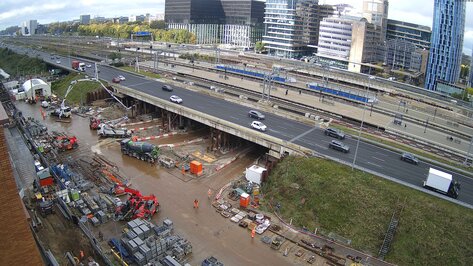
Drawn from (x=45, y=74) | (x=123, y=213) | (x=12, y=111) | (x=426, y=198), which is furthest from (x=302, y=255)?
(x=45, y=74)

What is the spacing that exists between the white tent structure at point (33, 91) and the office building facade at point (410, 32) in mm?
134348

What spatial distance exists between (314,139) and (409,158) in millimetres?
11255

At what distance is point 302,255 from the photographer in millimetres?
29656

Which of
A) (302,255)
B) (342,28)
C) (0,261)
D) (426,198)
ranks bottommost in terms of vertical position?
(302,255)

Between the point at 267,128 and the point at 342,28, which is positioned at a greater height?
the point at 342,28

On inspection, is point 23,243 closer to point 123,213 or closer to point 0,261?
point 0,261

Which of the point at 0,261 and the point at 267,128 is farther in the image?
the point at 267,128

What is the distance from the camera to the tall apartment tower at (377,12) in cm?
14388

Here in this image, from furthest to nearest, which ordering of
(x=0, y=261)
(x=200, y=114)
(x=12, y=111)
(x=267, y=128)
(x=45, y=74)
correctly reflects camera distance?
(x=45, y=74) < (x=12, y=111) < (x=200, y=114) < (x=267, y=128) < (x=0, y=261)

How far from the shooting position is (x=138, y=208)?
→ 34.2m

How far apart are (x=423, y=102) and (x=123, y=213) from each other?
7128cm

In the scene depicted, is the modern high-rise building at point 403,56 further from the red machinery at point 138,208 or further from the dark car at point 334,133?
the red machinery at point 138,208

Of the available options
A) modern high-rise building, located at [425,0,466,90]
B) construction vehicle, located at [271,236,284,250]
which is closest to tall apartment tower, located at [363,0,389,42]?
modern high-rise building, located at [425,0,466,90]

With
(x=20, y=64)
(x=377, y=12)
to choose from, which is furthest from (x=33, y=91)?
(x=377, y=12)
